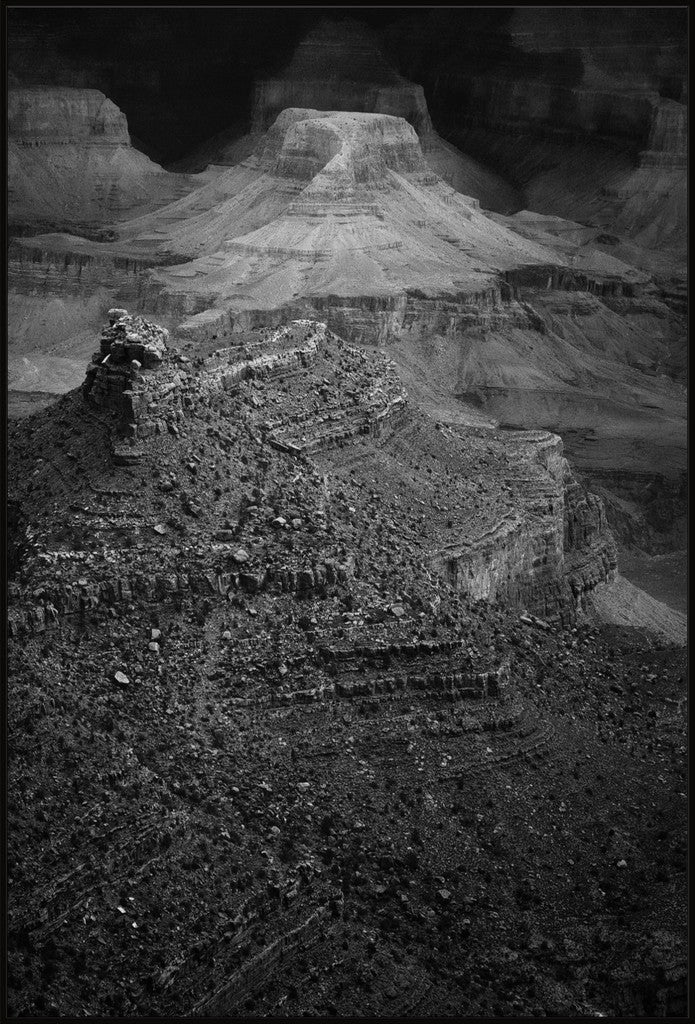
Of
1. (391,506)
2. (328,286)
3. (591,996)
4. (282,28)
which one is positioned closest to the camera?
(591,996)

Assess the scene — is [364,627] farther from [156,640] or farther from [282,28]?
[282,28]

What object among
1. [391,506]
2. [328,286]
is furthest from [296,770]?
[328,286]

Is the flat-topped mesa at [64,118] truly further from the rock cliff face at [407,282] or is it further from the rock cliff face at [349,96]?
the rock cliff face at [407,282]

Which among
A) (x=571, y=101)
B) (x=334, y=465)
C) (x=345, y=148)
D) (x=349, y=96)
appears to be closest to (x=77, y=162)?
(x=349, y=96)

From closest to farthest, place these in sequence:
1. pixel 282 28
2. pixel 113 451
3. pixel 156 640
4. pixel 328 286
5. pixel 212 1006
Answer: pixel 212 1006, pixel 156 640, pixel 113 451, pixel 328 286, pixel 282 28

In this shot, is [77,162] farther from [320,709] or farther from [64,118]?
[320,709]

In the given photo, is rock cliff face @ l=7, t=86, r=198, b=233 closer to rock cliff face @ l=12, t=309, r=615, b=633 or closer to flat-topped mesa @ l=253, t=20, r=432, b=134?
flat-topped mesa @ l=253, t=20, r=432, b=134

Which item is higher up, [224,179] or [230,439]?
[230,439]
